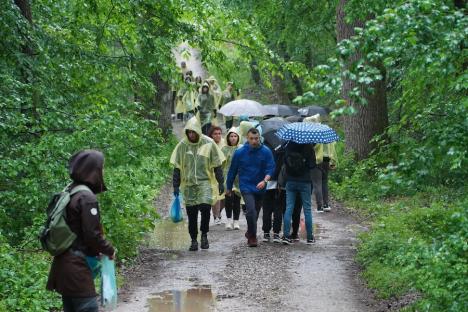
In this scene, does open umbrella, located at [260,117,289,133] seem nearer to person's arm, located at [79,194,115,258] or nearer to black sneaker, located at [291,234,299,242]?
black sneaker, located at [291,234,299,242]

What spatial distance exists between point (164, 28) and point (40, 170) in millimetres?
3989

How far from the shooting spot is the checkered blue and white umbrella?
1220 centimetres

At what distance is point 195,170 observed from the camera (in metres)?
12.2

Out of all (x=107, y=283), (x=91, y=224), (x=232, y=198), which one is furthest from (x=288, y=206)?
(x=91, y=224)

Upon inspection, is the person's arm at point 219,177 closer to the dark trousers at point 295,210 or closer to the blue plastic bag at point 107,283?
the dark trousers at point 295,210

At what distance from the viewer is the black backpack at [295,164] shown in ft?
40.4

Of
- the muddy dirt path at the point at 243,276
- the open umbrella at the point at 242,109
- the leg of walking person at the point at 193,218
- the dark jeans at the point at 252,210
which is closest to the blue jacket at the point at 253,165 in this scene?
the dark jeans at the point at 252,210

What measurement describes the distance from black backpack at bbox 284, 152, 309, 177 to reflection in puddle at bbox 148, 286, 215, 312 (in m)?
3.08

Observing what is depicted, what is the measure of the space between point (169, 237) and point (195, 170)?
2042 millimetres

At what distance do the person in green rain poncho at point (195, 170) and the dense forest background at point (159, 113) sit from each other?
48cm

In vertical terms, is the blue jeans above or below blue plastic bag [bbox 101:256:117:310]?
above

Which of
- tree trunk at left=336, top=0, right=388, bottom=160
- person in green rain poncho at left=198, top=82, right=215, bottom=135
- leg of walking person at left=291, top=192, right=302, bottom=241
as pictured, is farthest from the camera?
person in green rain poncho at left=198, top=82, right=215, bottom=135

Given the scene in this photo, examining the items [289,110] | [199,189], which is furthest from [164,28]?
[289,110]

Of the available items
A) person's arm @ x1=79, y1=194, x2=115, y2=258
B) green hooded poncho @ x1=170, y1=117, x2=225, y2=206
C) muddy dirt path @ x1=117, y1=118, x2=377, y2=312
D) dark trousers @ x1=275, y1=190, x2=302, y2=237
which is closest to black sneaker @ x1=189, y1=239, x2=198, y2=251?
muddy dirt path @ x1=117, y1=118, x2=377, y2=312
